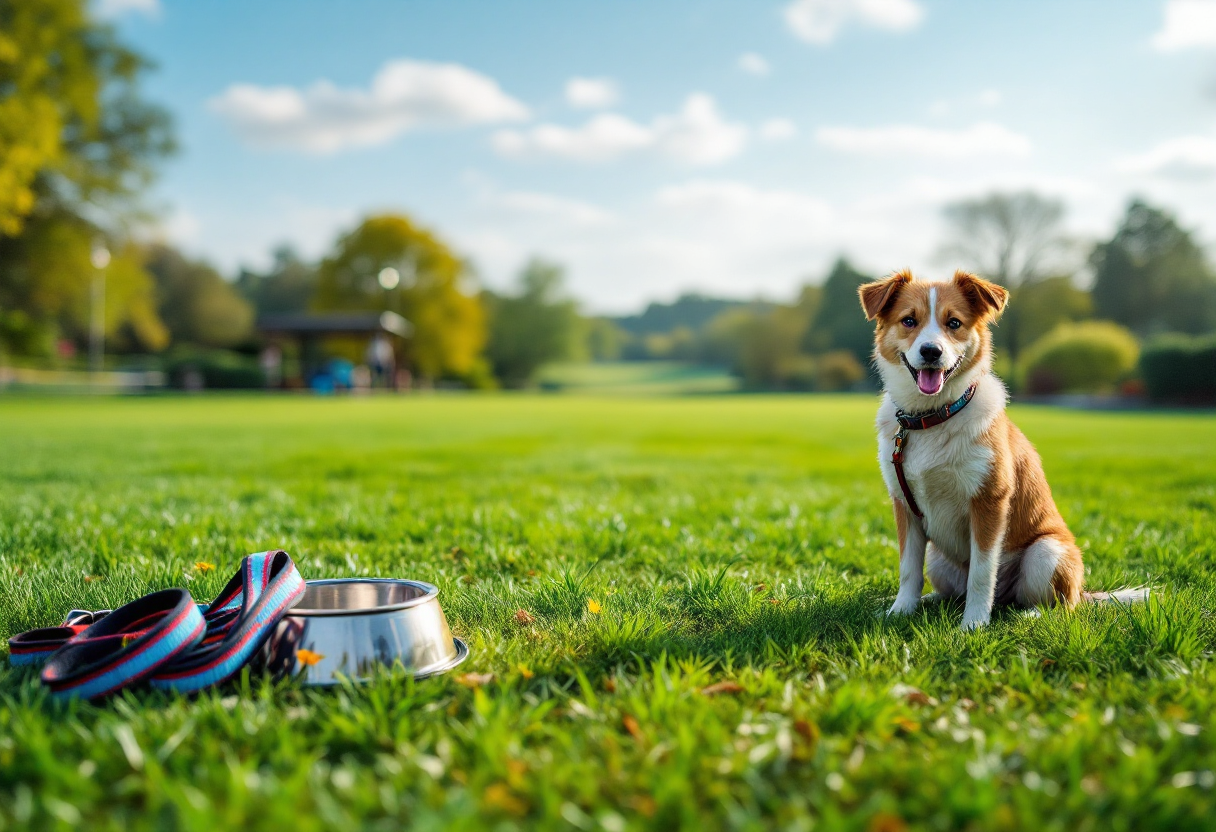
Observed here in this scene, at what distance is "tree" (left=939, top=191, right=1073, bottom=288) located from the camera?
54.2 m

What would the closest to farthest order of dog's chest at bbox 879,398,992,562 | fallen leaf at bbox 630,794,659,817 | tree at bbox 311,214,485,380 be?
fallen leaf at bbox 630,794,659,817
dog's chest at bbox 879,398,992,562
tree at bbox 311,214,485,380

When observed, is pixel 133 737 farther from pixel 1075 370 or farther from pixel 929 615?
pixel 1075 370

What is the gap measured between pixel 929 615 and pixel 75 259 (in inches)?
1472

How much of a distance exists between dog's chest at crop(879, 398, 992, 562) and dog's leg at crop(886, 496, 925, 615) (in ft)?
0.22

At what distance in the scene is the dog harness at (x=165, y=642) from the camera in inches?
91.3

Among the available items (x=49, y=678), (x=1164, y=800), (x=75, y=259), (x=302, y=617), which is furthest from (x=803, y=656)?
(x=75, y=259)

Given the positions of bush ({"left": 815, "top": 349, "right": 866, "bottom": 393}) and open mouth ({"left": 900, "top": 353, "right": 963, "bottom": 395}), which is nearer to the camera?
open mouth ({"left": 900, "top": 353, "right": 963, "bottom": 395})

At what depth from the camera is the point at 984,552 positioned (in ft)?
10.8

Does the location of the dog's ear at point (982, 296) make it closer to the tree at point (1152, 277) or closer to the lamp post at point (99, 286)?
the lamp post at point (99, 286)

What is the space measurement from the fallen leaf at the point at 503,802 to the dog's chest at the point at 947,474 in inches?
92.1

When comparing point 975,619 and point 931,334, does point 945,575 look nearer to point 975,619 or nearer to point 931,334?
point 975,619

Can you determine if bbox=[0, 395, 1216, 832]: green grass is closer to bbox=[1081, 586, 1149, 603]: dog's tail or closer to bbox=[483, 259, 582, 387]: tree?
bbox=[1081, 586, 1149, 603]: dog's tail

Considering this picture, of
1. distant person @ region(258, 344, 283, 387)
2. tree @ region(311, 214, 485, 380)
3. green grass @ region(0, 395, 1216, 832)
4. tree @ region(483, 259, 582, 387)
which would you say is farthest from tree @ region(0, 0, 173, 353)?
tree @ region(483, 259, 582, 387)

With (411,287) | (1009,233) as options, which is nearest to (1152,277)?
(1009,233)
